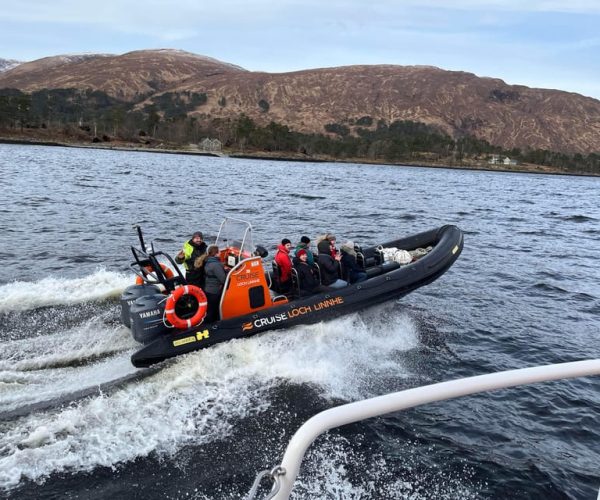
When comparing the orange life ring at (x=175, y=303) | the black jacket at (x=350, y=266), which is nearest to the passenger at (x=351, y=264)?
the black jacket at (x=350, y=266)

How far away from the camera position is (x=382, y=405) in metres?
2.14

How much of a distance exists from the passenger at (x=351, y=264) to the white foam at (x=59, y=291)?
4848 millimetres

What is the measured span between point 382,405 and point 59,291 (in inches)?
408

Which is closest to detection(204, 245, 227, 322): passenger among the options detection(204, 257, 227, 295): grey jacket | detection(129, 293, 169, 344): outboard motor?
detection(204, 257, 227, 295): grey jacket

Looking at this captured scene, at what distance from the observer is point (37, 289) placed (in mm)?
10953

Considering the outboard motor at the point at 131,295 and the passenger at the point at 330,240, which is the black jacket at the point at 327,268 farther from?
the outboard motor at the point at 131,295

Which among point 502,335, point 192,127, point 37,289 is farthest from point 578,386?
point 192,127

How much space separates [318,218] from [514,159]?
11709 centimetres

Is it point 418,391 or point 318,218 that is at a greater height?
point 418,391

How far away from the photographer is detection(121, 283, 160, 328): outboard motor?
8344mm

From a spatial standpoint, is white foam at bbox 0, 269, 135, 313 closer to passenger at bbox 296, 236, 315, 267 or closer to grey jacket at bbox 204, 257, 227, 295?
grey jacket at bbox 204, 257, 227, 295

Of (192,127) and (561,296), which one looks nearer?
(561,296)

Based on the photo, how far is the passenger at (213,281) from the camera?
27.8 ft

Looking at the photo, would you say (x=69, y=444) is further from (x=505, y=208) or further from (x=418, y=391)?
(x=505, y=208)
